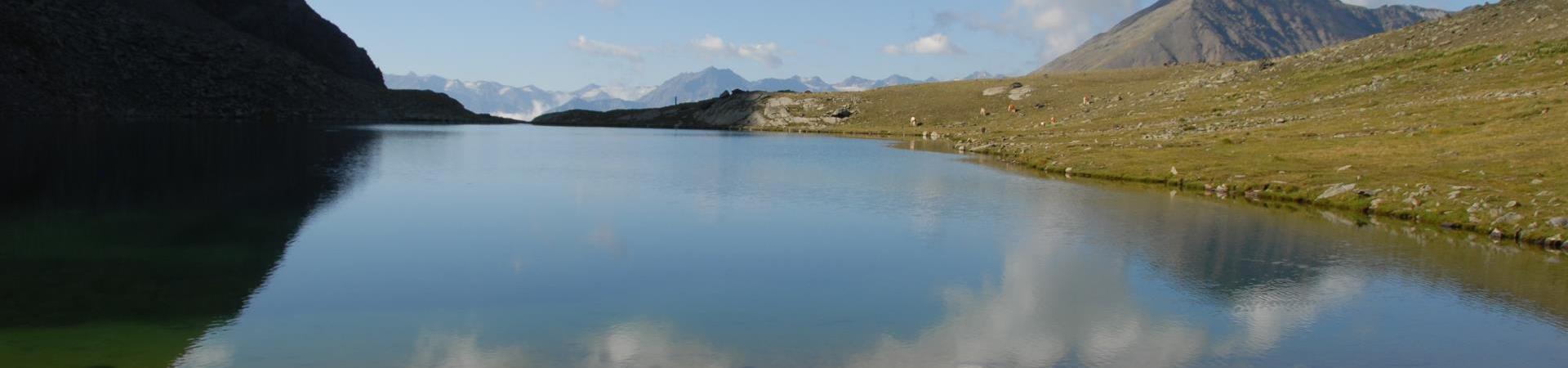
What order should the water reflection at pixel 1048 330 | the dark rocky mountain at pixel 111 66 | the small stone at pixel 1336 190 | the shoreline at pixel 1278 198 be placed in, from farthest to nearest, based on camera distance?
1. the dark rocky mountain at pixel 111 66
2. the small stone at pixel 1336 190
3. the shoreline at pixel 1278 198
4. the water reflection at pixel 1048 330

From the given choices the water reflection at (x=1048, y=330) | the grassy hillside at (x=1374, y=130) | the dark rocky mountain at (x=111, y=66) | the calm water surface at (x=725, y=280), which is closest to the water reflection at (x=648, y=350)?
the calm water surface at (x=725, y=280)

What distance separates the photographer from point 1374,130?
254ft

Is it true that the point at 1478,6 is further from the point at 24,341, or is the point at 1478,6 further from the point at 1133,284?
the point at 24,341

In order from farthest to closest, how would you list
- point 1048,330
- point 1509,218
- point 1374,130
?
point 1374,130 → point 1509,218 → point 1048,330

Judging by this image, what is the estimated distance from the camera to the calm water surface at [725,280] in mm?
19953

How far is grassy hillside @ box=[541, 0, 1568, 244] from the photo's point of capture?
46.0 metres

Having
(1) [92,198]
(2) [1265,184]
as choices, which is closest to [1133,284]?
(2) [1265,184]

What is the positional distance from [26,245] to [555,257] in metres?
16.3

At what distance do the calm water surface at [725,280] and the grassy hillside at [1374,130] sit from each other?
16.9ft

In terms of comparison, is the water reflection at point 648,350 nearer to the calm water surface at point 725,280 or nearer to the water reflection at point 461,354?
the calm water surface at point 725,280

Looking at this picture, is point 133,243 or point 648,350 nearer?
point 648,350

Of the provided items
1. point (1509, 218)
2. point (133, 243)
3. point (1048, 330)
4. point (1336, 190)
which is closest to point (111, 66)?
point (133, 243)

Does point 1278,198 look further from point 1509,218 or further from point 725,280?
point 725,280

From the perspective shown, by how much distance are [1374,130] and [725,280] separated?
71.5m
